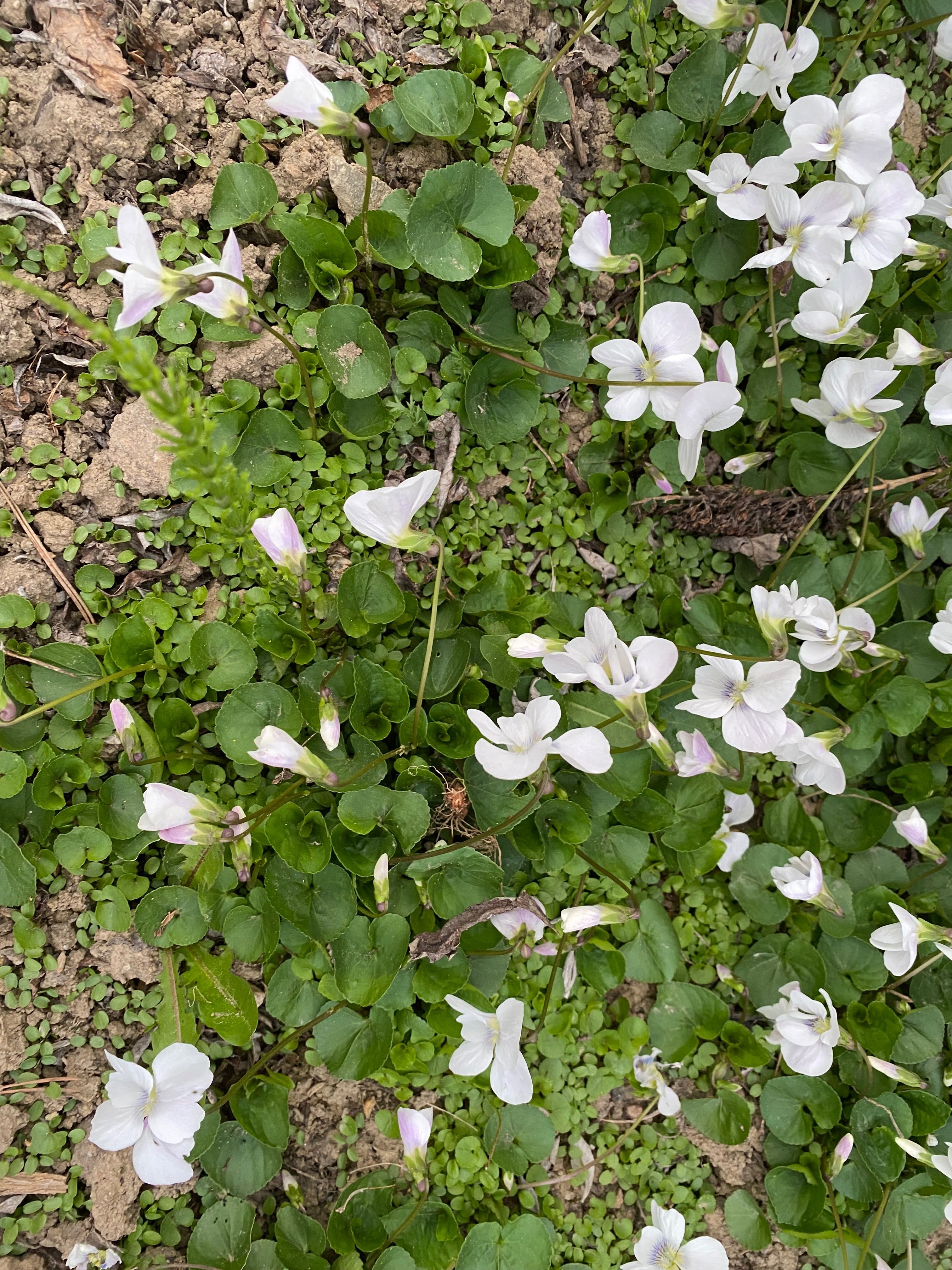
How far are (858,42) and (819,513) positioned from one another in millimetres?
1217

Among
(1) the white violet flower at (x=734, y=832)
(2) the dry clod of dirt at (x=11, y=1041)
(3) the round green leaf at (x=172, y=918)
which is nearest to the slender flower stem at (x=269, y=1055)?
(3) the round green leaf at (x=172, y=918)

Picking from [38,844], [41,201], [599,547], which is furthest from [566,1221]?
[41,201]

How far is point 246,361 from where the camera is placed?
1.79 metres

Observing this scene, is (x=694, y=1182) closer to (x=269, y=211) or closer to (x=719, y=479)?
(x=719, y=479)

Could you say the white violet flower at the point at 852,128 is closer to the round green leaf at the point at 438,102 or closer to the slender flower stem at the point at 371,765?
the round green leaf at the point at 438,102

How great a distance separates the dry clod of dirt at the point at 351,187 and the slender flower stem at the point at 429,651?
2.64 feet

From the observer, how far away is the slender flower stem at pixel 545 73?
1.74 metres

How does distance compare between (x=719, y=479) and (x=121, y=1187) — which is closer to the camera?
(x=121, y=1187)

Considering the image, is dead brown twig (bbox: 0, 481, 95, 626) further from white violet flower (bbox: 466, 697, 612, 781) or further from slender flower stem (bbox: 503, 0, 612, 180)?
slender flower stem (bbox: 503, 0, 612, 180)

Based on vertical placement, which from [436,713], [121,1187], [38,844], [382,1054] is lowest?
[121,1187]

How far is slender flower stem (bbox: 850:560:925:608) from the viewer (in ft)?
6.59

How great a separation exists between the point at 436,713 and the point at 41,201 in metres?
1.45

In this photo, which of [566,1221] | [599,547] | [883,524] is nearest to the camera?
[566,1221]

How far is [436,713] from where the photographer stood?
1.80 m
